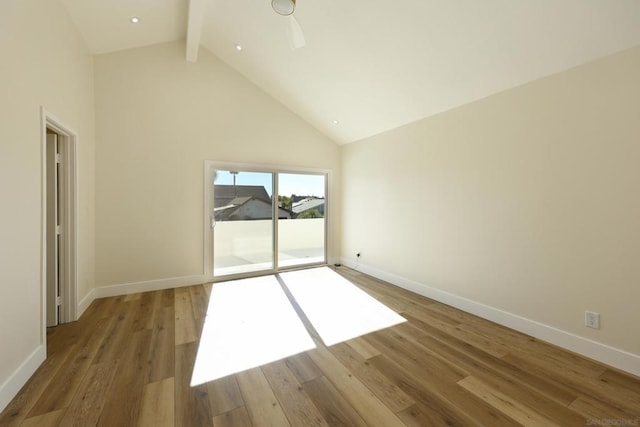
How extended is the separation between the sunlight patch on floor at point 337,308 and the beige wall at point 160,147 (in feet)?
5.69

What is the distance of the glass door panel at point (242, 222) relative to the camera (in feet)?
13.7

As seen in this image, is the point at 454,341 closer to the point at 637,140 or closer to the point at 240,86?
the point at 637,140

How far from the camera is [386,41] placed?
271 cm

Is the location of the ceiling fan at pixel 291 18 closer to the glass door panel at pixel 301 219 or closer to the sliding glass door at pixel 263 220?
the sliding glass door at pixel 263 220

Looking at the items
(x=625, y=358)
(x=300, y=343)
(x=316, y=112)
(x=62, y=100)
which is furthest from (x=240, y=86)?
(x=625, y=358)

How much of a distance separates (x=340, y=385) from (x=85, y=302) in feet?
10.4

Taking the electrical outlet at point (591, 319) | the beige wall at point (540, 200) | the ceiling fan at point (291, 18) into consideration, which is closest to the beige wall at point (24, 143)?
the ceiling fan at point (291, 18)

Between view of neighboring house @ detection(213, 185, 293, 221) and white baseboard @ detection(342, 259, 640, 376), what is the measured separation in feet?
8.79

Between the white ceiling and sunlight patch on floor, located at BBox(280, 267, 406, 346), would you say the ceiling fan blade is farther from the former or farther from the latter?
sunlight patch on floor, located at BBox(280, 267, 406, 346)

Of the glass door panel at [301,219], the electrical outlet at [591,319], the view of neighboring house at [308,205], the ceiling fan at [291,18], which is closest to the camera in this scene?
the ceiling fan at [291,18]

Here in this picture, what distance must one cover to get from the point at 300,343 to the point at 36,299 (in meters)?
2.10

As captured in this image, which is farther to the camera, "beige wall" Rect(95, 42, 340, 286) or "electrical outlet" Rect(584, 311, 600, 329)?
"beige wall" Rect(95, 42, 340, 286)

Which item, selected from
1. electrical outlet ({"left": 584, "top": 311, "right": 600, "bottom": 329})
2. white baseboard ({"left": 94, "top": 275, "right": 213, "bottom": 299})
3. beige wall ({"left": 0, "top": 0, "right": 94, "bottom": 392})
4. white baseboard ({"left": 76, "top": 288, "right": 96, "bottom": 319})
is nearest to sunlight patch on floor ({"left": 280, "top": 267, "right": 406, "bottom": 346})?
white baseboard ({"left": 94, "top": 275, "right": 213, "bottom": 299})

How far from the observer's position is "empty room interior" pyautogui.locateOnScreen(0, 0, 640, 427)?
5.70 feet
